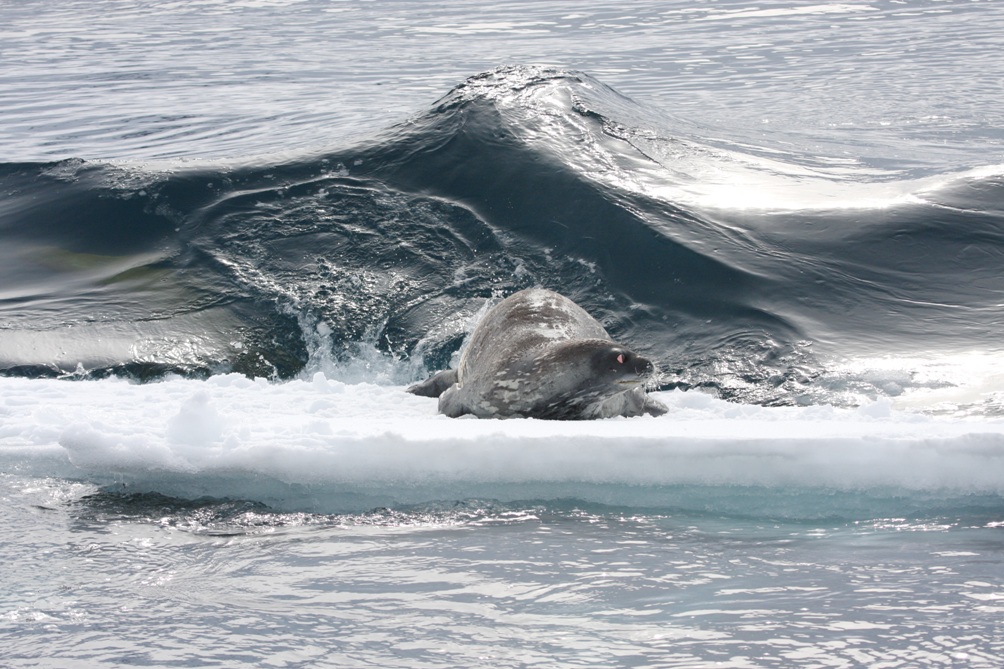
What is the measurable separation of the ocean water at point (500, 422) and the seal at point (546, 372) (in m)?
0.34

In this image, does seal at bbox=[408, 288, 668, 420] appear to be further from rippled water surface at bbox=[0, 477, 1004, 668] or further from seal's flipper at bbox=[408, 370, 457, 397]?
rippled water surface at bbox=[0, 477, 1004, 668]

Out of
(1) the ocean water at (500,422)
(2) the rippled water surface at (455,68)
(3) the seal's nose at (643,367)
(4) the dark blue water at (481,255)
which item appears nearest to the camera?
(1) the ocean water at (500,422)

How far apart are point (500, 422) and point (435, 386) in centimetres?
170

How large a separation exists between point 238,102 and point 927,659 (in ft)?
60.3

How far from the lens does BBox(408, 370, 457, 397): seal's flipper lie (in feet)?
25.0

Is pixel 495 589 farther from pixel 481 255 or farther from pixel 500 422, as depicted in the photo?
pixel 481 255

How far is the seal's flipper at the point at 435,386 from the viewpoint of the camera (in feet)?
25.0

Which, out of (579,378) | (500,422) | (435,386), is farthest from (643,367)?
(435,386)

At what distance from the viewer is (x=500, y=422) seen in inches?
236

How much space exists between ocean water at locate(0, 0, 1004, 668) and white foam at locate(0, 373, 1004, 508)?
17mm

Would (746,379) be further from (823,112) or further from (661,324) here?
(823,112)

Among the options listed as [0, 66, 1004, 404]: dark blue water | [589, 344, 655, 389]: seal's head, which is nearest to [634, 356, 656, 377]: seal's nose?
[589, 344, 655, 389]: seal's head

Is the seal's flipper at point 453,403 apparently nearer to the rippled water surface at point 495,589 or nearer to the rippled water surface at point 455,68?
the rippled water surface at point 495,589

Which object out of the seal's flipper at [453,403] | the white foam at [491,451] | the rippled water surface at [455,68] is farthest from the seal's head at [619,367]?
the rippled water surface at [455,68]
